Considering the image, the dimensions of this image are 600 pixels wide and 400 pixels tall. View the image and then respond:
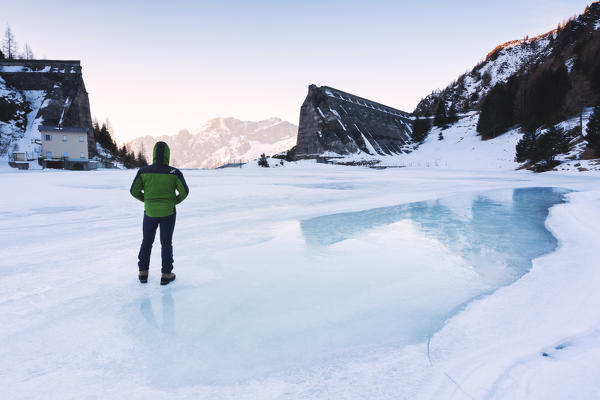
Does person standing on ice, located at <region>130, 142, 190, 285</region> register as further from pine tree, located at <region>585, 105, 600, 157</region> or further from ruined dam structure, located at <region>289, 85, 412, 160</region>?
ruined dam structure, located at <region>289, 85, 412, 160</region>

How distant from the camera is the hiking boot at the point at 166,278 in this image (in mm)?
3617

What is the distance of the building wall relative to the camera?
111 ft

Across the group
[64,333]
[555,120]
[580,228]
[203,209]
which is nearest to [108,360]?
[64,333]

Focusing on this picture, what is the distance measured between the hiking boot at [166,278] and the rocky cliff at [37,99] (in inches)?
1756

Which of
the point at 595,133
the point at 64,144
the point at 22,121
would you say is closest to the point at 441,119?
the point at 595,133

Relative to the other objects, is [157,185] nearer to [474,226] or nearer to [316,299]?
[316,299]

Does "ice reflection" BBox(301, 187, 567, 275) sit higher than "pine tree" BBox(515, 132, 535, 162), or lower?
lower

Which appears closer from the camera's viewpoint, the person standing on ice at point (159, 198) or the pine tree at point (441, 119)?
the person standing on ice at point (159, 198)

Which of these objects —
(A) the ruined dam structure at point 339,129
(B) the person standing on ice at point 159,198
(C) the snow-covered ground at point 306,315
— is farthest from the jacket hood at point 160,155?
(A) the ruined dam structure at point 339,129

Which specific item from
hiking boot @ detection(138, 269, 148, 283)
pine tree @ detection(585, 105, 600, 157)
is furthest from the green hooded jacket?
pine tree @ detection(585, 105, 600, 157)

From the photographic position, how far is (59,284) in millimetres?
3596

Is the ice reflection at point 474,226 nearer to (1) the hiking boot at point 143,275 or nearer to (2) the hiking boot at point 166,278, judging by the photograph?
(2) the hiking boot at point 166,278

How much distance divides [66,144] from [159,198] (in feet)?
134

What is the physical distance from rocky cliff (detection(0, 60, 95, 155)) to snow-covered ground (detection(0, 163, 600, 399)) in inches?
1726
